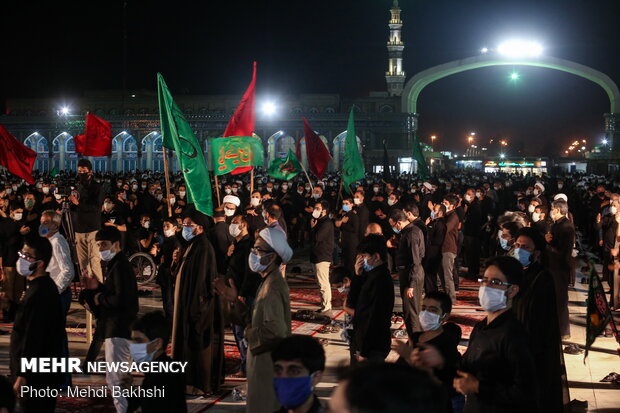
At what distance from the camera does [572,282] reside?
12.6 meters

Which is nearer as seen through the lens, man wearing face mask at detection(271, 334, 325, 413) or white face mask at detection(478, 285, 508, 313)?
man wearing face mask at detection(271, 334, 325, 413)

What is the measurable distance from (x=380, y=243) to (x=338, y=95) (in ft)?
259

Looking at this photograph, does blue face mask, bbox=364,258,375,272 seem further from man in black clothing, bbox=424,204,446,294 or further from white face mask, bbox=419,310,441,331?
man in black clothing, bbox=424,204,446,294

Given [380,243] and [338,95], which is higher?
[338,95]

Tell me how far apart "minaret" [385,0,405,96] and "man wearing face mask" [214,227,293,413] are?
85.0 meters

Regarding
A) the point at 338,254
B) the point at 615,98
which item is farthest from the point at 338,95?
the point at 338,254

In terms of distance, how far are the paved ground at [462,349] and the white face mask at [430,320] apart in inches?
25.5

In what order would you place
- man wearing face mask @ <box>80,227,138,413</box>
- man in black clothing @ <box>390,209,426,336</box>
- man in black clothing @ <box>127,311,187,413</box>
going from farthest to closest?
man in black clothing @ <box>390,209,426,336</box> → man wearing face mask @ <box>80,227,138,413</box> → man in black clothing @ <box>127,311,187,413</box>

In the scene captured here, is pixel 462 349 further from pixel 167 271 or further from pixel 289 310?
pixel 289 310

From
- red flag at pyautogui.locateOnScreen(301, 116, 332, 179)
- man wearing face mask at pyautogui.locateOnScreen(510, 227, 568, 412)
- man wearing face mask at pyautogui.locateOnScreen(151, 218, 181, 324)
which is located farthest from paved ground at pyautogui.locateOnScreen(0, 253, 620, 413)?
red flag at pyautogui.locateOnScreen(301, 116, 332, 179)

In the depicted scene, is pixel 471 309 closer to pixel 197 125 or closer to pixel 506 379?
pixel 506 379

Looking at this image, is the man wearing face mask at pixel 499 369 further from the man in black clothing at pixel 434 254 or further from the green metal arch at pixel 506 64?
the green metal arch at pixel 506 64

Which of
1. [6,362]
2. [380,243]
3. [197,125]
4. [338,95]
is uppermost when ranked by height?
[338,95]

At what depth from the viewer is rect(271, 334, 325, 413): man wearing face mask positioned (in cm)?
321
